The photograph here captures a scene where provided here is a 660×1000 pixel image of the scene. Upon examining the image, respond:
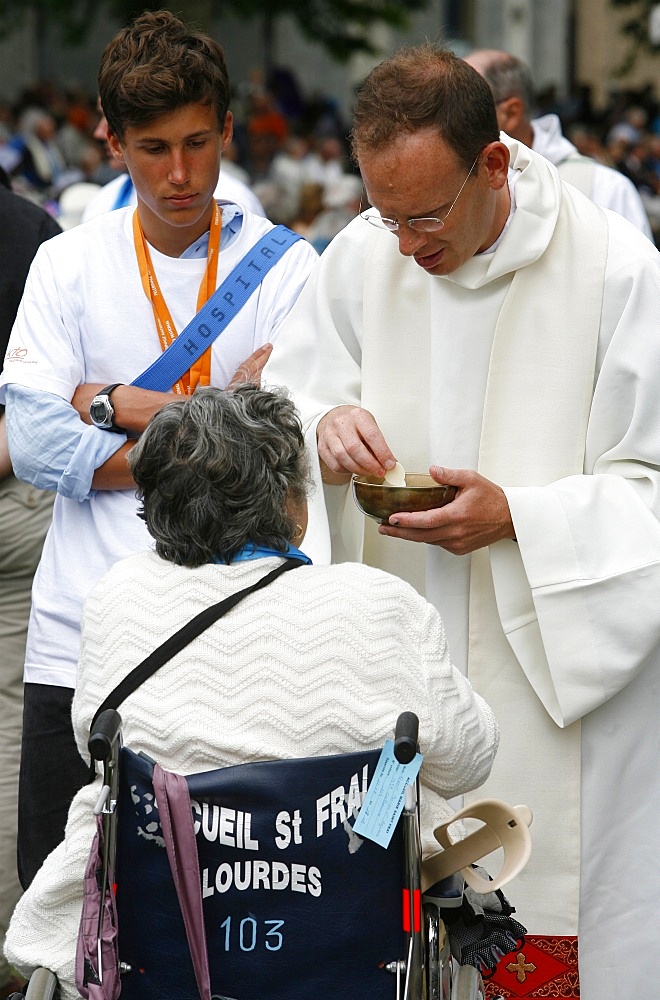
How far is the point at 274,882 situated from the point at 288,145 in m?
17.9

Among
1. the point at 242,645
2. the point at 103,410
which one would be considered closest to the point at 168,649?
the point at 242,645

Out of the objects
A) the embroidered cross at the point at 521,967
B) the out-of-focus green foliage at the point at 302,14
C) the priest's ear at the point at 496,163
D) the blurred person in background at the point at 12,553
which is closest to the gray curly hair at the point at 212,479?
the priest's ear at the point at 496,163

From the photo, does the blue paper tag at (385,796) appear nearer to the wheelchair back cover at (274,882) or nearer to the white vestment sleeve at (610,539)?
the wheelchair back cover at (274,882)

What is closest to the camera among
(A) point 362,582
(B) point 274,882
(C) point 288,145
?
(B) point 274,882

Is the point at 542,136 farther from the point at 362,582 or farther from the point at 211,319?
the point at 362,582

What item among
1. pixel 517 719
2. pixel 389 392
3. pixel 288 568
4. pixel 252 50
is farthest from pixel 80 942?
pixel 252 50

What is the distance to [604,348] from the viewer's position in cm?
325

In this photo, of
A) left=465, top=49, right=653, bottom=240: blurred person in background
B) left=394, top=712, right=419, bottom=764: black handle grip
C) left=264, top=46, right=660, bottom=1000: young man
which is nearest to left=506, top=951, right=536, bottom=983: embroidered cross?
left=264, top=46, right=660, bottom=1000: young man

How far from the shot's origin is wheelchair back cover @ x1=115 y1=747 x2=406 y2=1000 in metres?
2.42

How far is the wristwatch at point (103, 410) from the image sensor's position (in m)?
3.34

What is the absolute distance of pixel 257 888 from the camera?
2455 mm

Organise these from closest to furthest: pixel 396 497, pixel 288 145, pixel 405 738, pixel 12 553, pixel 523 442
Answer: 1. pixel 405 738
2. pixel 396 497
3. pixel 523 442
4. pixel 12 553
5. pixel 288 145

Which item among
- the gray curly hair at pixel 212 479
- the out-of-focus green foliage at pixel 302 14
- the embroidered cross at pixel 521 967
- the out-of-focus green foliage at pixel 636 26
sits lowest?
the out-of-focus green foliage at pixel 636 26

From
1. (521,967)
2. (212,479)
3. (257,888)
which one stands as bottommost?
(521,967)
